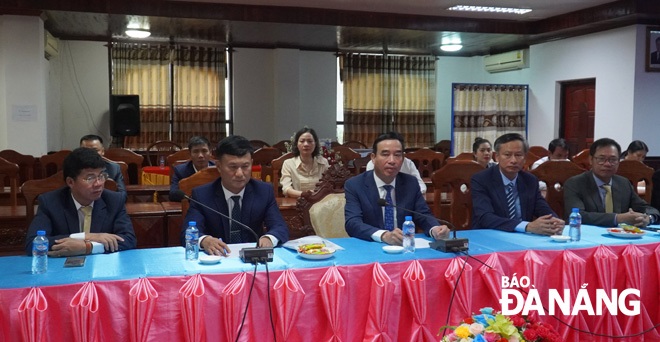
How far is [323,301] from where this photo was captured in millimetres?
2273

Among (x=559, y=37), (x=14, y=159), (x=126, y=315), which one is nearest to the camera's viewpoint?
(x=126, y=315)

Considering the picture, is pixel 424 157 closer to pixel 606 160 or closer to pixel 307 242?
pixel 606 160

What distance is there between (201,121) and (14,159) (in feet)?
12.7

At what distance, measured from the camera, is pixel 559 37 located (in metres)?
8.77

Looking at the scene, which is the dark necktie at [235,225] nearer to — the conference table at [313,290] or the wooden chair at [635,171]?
the conference table at [313,290]

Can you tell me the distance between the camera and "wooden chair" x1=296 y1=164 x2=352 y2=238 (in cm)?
322

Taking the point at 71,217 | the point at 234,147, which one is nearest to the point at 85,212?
the point at 71,217

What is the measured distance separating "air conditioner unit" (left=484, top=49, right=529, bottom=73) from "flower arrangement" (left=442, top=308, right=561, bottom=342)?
8581mm

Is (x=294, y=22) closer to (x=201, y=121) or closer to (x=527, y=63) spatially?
(x=201, y=121)

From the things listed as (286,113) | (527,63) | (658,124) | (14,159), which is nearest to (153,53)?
(286,113)

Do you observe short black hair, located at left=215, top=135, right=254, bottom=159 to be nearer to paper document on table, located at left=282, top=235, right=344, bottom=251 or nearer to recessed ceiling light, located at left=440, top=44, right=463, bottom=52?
paper document on table, located at left=282, top=235, right=344, bottom=251


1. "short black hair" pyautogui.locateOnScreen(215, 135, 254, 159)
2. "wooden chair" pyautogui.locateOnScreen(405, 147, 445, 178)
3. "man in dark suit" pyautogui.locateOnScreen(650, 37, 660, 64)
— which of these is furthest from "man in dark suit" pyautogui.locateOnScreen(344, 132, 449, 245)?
"man in dark suit" pyautogui.locateOnScreen(650, 37, 660, 64)

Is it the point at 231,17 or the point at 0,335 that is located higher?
the point at 231,17

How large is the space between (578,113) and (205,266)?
7632 millimetres
